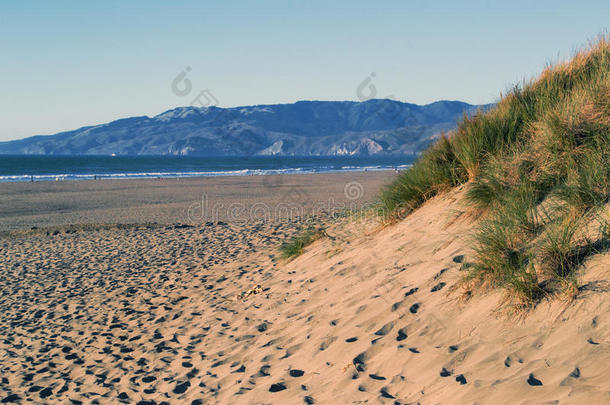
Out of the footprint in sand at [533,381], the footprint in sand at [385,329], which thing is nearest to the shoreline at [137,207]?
the footprint in sand at [385,329]

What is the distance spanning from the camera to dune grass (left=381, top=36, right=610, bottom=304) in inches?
140

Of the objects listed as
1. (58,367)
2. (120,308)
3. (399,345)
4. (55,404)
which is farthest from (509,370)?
(120,308)

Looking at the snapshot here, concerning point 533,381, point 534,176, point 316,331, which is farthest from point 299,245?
point 533,381

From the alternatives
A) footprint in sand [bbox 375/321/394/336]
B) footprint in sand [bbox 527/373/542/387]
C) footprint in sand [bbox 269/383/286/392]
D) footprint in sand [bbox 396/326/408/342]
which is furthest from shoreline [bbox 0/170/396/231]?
footprint in sand [bbox 527/373/542/387]

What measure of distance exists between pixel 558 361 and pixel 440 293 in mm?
1357

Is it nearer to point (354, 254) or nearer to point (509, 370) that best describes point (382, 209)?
point (354, 254)

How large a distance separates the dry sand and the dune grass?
23 centimetres

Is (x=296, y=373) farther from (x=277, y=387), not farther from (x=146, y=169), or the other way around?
(x=146, y=169)

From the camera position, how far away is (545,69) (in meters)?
6.68

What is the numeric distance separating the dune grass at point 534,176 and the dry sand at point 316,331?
0.76 feet

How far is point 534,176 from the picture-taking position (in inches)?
188

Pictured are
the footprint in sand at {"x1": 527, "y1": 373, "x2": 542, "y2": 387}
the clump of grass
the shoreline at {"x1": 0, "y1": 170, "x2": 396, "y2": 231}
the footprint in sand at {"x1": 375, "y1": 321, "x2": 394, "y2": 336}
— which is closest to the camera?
the footprint in sand at {"x1": 527, "y1": 373, "x2": 542, "y2": 387}

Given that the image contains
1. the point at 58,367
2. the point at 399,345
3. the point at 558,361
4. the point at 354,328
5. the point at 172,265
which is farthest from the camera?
the point at 172,265

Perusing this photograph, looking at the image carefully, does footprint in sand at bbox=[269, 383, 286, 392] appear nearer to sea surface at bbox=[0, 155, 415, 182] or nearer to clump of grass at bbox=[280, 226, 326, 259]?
clump of grass at bbox=[280, 226, 326, 259]
